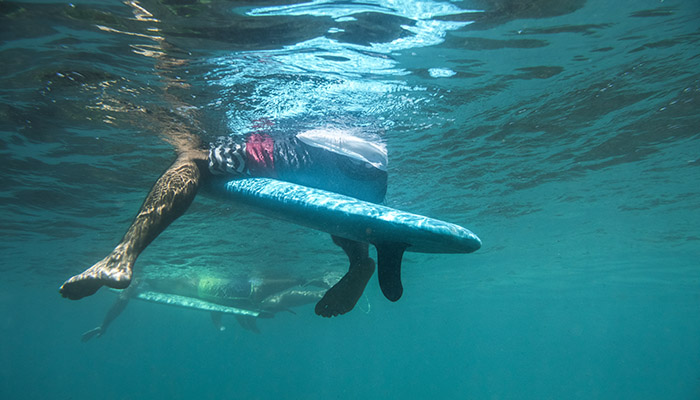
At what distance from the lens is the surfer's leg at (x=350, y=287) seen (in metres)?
4.58

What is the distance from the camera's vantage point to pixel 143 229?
4199 mm

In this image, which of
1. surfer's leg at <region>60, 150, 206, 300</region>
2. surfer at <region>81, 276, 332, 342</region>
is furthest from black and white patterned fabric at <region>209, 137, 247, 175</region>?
surfer at <region>81, 276, 332, 342</region>

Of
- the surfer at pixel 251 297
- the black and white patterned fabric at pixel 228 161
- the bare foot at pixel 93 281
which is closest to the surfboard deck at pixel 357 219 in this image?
the black and white patterned fabric at pixel 228 161

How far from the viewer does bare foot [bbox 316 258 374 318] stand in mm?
4574

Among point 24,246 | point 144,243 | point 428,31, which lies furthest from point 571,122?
point 24,246

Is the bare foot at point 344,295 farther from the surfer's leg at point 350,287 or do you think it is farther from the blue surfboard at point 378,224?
the blue surfboard at point 378,224

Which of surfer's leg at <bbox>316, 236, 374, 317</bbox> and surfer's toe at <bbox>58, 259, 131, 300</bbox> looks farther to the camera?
surfer's leg at <bbox>316, 236, 374, 317</bbox>

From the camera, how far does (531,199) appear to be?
16422mm

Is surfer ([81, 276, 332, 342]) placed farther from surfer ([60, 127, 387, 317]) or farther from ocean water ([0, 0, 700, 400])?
surfer ([60, 127, 387, 317])

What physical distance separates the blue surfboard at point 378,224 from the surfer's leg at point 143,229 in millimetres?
1016

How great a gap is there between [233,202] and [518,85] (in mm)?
7128

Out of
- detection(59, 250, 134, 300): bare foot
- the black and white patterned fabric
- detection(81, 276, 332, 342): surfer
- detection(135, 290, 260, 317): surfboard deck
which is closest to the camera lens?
detection(59, 250, 134, 300): bare foot

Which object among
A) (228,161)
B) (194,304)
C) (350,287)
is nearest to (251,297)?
(194,304)

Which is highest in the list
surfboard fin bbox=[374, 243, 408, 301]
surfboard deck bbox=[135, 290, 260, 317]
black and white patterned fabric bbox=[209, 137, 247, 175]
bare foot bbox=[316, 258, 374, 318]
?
black and white patterned fabric bbox=[209, 137, 247, 175]
